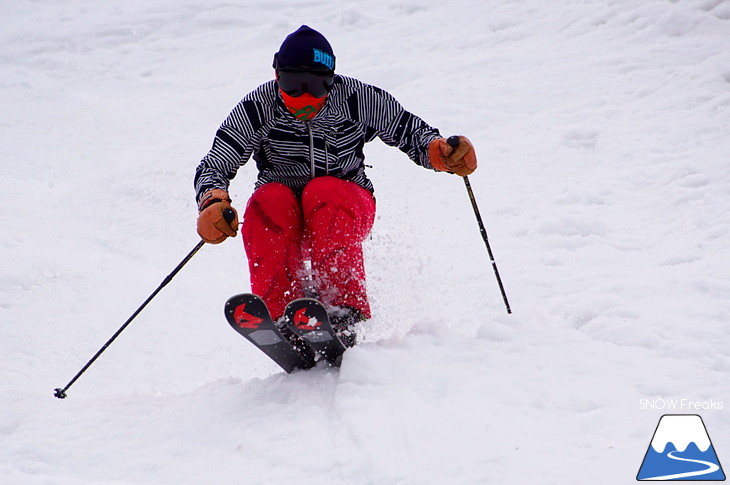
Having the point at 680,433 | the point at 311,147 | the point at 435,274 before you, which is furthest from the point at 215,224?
the point at 435,274

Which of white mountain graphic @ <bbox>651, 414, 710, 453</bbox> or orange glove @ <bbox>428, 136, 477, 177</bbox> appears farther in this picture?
orange glove @ <bbox>428, 136, 477, 177</bbox>

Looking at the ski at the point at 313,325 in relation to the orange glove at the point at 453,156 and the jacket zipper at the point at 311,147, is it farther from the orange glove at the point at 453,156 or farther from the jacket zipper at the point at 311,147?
the orange glove at the point at 453,156

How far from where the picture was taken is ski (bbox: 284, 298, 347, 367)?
2.60 metres

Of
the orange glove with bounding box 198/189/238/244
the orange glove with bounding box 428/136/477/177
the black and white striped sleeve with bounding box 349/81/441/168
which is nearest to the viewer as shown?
the orange glove with bounding box 198/189/238/244

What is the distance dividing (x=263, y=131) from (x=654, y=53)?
20.6 ft

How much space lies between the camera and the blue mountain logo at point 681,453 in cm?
205

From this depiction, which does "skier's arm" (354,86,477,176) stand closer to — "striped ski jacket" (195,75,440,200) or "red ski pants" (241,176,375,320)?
"striped ski jacket" (195,75,440,200)

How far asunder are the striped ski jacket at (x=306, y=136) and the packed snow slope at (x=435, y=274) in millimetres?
738

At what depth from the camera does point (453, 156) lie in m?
3.16

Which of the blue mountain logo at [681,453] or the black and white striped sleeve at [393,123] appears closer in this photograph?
the blue mountain logo at [681,453]

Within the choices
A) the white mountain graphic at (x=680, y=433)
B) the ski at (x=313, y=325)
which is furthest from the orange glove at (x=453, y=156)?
the white mountain graphic at (x=680, y=433)

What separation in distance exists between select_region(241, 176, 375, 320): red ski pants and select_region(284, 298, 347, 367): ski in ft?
0.82

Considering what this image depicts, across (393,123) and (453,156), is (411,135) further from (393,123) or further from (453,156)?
(453,156)

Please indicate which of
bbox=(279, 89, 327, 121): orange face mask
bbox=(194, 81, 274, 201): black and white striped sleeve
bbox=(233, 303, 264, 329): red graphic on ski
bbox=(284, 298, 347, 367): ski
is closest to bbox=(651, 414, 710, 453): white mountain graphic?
bbox=(284, 298, 347, 367): ski
